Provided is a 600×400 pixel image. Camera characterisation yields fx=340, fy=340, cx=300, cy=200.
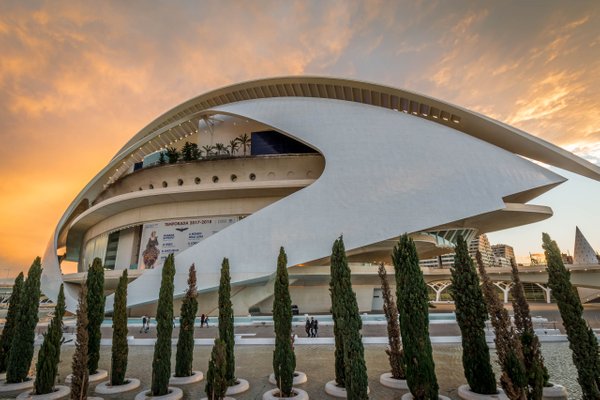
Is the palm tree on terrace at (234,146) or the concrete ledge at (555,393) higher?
the palm tree on terrace at (234,146)

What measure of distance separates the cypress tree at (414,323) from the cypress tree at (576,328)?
121 inches

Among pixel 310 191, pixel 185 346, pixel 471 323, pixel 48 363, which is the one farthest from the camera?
pixel 310 191

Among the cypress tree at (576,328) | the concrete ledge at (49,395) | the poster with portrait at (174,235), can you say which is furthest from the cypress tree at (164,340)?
the poster with portrait at (174,235)

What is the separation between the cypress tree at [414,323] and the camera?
24.1ft

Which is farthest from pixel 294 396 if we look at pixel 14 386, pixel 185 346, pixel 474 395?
pixel 14 386

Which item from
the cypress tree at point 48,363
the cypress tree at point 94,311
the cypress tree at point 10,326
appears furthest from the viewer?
the cypress tree at point 10,326

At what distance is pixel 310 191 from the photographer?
70.8ft

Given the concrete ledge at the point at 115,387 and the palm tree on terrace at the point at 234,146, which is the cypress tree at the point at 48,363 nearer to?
the concrete ledge at the point at 115,387

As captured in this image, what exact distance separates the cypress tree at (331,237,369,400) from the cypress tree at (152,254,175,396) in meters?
4.49

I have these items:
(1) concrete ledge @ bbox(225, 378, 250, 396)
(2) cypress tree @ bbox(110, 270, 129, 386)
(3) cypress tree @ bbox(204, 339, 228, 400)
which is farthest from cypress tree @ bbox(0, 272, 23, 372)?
(3) cypress tree @ bbox(204, 339, 228, 400)

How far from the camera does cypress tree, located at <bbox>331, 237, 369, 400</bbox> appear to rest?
275 inches

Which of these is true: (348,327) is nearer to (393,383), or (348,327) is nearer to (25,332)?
(393,383)

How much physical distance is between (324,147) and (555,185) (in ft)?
46.0

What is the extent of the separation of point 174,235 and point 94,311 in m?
15.8
